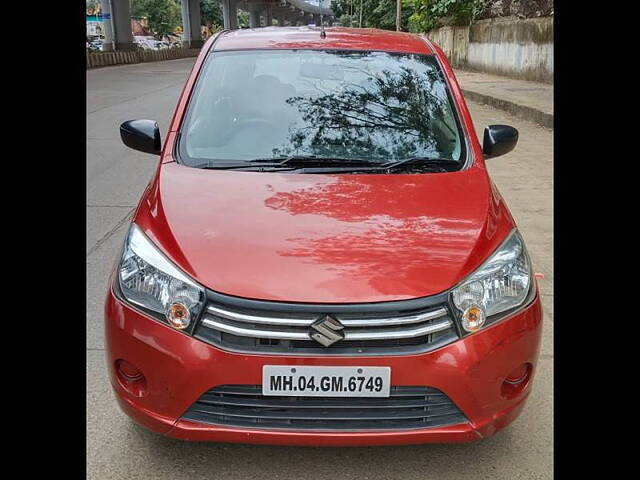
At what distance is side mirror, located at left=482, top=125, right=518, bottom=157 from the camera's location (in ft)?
12.7

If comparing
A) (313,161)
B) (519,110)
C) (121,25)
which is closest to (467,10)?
(519,110)

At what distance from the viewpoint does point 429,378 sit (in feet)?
7.87

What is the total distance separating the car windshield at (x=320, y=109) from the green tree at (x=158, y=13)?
93589mm

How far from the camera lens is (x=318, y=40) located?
13.5 feet

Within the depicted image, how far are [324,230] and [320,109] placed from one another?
1.15m

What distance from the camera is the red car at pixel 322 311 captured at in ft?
7.84

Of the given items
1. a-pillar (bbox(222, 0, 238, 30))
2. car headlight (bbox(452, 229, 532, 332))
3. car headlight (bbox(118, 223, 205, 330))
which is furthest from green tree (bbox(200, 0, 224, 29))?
car headlight (bbox(452, 229, 532, 332))

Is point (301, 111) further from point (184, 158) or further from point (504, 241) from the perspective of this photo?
point (504, 241)

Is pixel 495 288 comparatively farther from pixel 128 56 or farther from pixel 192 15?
pixel 192 15

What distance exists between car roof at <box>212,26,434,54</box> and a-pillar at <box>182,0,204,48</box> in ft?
187

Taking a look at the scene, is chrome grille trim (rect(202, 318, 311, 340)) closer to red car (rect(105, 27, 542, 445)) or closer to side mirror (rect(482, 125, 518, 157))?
red car (rect(105, 27, 542, 445))

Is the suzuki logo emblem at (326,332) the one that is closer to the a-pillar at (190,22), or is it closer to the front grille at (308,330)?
the front grille at (308,330)
